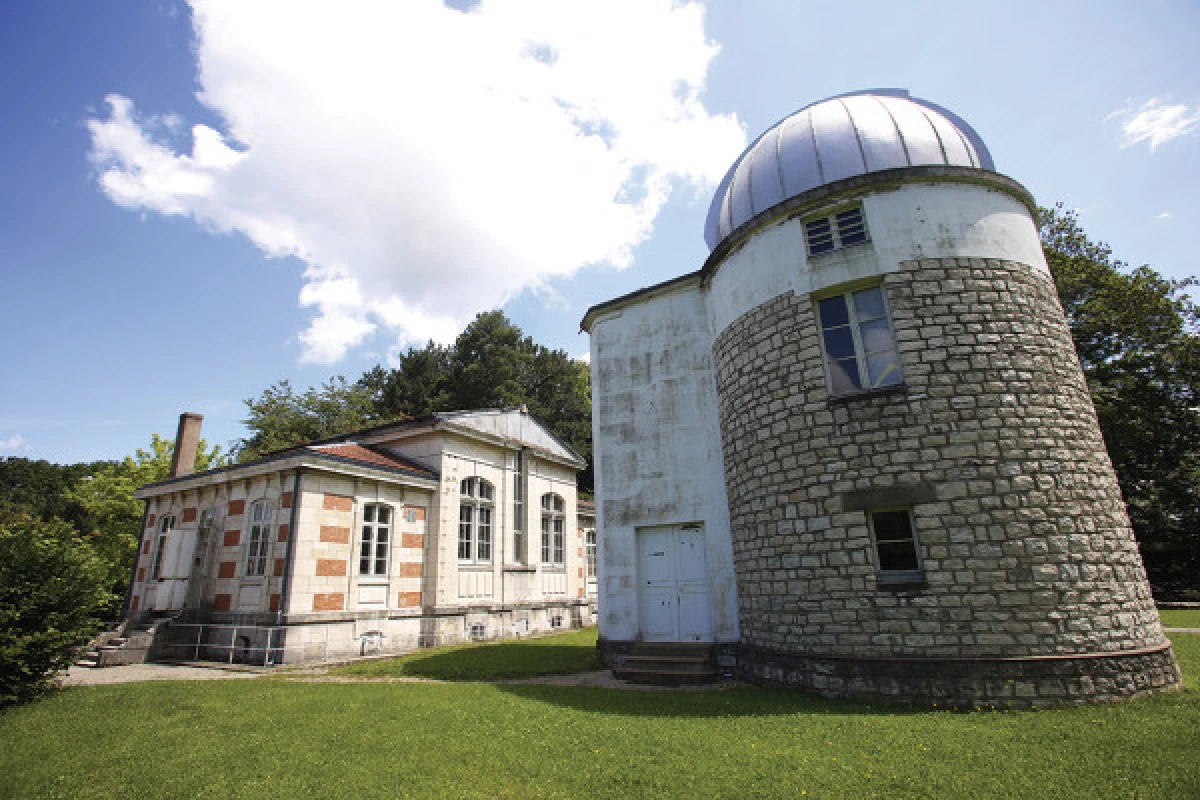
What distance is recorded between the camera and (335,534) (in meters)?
12.4

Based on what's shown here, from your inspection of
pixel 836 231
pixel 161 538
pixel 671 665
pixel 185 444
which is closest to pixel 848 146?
pixel 836 231

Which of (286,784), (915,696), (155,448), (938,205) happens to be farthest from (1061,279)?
(155,448)

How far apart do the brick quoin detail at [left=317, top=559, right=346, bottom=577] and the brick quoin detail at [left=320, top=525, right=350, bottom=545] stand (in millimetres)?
408

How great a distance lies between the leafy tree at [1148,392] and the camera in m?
20.0

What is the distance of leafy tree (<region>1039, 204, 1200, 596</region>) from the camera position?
20.0m

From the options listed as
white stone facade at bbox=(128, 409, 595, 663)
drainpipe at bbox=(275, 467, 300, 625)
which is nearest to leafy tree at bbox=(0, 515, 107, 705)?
drainpipe at bbox=(275, 467, 300, 625)

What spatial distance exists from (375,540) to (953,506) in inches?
468

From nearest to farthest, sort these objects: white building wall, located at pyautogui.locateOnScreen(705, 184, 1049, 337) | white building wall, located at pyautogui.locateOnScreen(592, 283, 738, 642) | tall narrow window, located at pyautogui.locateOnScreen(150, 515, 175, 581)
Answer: white building wall, located at pyautogui.locateOnScreen(705, 184, 1049, 337) → white building wall, located at pyautogui.locateOnScreen(592, 283, 738, 642) → tall narrow window, located at pyautogui.locateOnScreen(150, 515, 175, 581)

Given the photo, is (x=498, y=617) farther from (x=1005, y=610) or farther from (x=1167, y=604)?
(x=1167, y=604)

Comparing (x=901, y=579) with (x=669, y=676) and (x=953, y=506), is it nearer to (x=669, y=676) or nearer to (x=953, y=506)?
(x=953, y=506)

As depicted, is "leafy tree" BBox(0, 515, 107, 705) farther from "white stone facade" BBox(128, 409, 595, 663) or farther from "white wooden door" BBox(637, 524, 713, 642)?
"white wooden door" BBox(637, 524, 713, 642)

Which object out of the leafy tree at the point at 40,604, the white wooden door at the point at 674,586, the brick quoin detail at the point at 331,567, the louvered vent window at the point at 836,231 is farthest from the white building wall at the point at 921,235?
the leafy tree at the point at 40,604

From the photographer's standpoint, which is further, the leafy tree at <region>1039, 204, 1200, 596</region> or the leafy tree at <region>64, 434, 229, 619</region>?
the leafy tree at <region>64, 434, 229, 619</region>

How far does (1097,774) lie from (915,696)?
2.40 m
